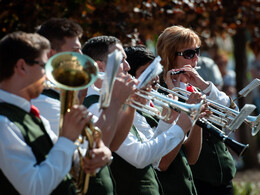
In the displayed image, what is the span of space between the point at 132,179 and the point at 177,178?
0.56 metres

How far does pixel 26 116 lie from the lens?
9.00 ft

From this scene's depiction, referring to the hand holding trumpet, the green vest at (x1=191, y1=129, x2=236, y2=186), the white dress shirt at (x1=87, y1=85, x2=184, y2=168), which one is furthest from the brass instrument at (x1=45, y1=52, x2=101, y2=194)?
the green vest at (x1=191, y1=129, x2=236, y2=186)

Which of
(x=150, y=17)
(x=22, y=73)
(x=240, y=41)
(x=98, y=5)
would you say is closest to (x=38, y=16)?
(x=98, y=5)

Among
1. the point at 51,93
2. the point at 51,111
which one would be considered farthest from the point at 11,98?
the point at 51,93

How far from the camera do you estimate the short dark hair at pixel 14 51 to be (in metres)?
2.71

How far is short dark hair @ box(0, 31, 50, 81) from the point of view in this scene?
2709 mm

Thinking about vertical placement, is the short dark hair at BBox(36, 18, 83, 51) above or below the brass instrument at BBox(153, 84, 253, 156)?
above

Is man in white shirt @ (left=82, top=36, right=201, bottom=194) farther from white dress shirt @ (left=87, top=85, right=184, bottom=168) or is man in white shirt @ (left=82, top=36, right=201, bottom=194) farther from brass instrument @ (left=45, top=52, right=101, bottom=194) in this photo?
brass instrument @ (left=45, top=52, right=101, bottom=194)

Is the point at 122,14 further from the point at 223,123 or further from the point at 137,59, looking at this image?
the point at 223,123

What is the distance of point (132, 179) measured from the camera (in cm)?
367

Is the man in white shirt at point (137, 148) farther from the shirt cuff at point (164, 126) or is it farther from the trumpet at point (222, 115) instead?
the trumpet at point (222, 115)

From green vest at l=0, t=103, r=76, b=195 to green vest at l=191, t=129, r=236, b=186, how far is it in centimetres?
210

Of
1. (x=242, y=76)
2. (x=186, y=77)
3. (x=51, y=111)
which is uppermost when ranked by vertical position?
(x=51, y=111)

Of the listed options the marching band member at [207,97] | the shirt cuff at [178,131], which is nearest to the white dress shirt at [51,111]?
the shirt cuff at [178,131]
